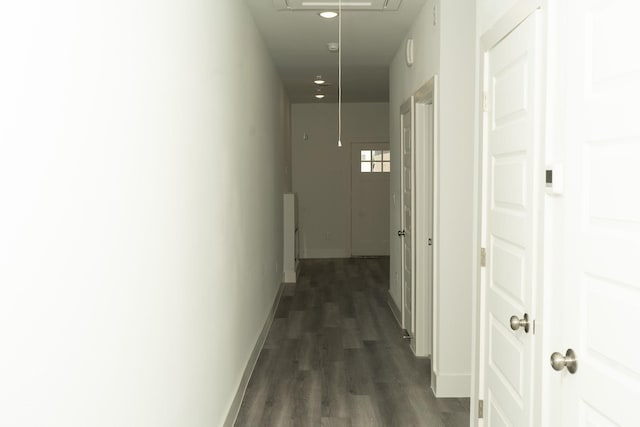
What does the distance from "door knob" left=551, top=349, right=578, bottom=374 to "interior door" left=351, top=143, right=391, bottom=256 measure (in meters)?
9.07

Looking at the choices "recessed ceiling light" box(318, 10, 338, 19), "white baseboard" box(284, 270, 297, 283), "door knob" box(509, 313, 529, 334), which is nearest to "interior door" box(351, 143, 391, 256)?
"white baseboard" box(284, 270, 297, 283)

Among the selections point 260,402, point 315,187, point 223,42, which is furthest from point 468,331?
point 315,187

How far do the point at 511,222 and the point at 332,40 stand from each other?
12.1 feet

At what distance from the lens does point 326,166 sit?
10.9m

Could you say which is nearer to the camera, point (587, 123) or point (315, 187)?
point (587, 123)

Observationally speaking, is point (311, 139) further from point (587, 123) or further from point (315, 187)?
point (587, 123)

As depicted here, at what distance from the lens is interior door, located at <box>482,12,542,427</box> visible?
211 cm

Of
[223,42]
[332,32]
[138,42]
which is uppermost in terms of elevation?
[332,32]

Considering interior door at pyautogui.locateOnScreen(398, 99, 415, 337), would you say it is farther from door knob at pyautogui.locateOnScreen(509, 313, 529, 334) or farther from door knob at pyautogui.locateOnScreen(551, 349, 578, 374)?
door knob at pyautogui.locateOnScreen(551, 349, 578, 374)

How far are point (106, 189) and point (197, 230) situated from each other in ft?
3.75

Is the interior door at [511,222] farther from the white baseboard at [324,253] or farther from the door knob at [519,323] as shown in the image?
the white baseboard at [324,253]

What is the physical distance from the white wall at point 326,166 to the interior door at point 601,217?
9044 millimetres

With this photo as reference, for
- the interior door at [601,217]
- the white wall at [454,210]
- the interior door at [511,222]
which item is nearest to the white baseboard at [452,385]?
the white wall at [454,210]

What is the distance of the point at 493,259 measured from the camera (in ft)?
8.69
